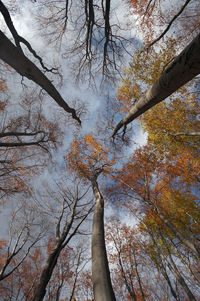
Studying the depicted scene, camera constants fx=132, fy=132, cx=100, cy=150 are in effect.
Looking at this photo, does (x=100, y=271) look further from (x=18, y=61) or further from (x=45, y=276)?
(x=18, y=61)

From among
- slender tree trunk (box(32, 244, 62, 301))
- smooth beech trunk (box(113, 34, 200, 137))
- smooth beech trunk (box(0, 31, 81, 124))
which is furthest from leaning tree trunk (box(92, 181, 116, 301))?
smooth beech trunk (box(0, 31, 81, 124))

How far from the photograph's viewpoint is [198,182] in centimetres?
1021

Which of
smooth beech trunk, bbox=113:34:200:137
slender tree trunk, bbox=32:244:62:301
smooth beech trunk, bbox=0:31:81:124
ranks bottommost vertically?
slender tree trunk, bbox=32:244:62:301

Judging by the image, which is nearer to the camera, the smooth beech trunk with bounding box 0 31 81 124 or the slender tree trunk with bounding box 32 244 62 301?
the smooth beech trunk with bounding box 0 31 81 124

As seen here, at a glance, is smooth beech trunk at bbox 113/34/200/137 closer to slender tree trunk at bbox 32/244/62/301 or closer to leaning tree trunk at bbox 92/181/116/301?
leaning tree trunk at bbox 92/181/116/301

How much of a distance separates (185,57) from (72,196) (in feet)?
27.7

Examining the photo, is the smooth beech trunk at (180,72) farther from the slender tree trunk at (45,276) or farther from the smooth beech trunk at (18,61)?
the slender tree trunk at (45,276)

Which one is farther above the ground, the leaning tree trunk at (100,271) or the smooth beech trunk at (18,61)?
the smooth beech trunk at (18,61)

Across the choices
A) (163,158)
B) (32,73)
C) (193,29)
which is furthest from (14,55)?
(163,158)

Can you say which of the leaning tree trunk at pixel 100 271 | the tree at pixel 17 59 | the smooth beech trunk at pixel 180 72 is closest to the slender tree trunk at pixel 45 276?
the leaning tree trunk at pixel 100 271

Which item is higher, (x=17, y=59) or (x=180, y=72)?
(x=17, y=59)

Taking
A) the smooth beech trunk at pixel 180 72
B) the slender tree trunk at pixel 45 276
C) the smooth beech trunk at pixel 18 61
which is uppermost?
the smooth beech trunk at pixel 18 61

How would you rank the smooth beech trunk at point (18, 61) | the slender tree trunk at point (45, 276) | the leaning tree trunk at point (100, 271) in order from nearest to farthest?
the leaning tree trunk at point (100, 271), the smooth beech trunk at point (18, 61), the slender tree trunk at point (45, 276)

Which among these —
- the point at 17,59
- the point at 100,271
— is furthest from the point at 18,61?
the point at 100,271
